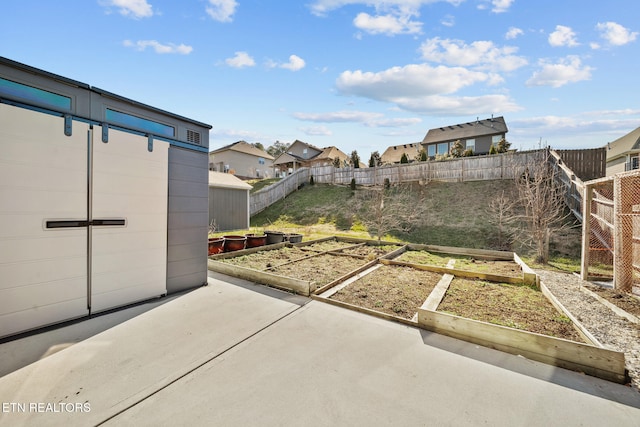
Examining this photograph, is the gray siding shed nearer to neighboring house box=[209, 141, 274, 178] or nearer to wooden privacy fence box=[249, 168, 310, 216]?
wooden privacy fence box=[249, 168, 310, 216]

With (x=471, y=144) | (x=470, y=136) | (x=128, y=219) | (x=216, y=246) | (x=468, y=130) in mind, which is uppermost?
(x=468, y=130)

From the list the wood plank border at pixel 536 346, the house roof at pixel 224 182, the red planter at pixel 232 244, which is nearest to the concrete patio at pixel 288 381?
the wood plank border at pixel 536 346

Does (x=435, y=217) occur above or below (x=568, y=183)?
below

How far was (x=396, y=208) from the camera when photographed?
1403 centimetres

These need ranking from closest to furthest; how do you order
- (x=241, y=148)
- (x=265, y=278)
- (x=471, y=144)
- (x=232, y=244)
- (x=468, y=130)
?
(x=265, y=278) → (x=232, y=244) → (x=471, y=144) → (x=468, y=130) → (x=241, y=148)

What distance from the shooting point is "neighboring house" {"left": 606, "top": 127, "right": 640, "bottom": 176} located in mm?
18550

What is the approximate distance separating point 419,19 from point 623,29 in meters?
5.23

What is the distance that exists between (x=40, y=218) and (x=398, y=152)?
105ft

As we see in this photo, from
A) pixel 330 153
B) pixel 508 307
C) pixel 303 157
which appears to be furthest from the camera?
pixel 303 157

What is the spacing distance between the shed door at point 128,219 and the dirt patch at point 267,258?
2223 millimetres

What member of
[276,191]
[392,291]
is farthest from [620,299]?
[276,191]

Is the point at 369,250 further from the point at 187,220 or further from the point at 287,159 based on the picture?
the point at 287,159

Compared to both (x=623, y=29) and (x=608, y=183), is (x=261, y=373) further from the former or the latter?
(x=623, y=29)

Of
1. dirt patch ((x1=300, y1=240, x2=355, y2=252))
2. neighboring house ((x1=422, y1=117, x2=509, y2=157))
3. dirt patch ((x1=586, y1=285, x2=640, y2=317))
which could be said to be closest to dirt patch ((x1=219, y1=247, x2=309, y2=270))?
dirt patch ((x1=300, y1=240, x2=355, y2=252))
